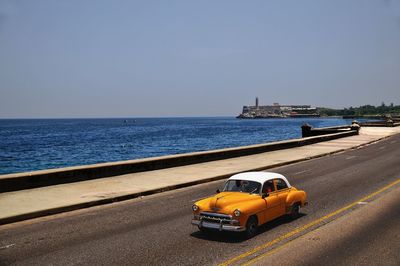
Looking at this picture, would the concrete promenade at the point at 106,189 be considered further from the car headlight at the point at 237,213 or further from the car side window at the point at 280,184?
the car headlight at the point at 237,213

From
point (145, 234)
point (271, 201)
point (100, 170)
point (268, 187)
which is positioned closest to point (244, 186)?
point (268, 187)

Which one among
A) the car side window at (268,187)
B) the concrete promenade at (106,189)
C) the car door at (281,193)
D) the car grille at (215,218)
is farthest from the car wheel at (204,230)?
the concrete promenade at (106,189)

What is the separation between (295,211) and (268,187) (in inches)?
61.6

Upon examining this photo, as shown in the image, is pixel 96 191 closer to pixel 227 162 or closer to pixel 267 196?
pixel 267 196

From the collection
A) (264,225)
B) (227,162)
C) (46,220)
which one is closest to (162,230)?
(264,225)

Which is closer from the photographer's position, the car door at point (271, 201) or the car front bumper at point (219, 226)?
the car front bumper at point (219, 226)

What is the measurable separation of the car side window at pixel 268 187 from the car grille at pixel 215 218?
5.54 ft

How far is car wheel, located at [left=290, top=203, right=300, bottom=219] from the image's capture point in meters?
12.7

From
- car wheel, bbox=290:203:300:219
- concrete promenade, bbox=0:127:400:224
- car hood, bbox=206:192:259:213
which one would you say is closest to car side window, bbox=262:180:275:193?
car hood, bbox=206:192:259:213

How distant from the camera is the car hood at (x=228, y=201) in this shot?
10.7 m

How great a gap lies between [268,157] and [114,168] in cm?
1246

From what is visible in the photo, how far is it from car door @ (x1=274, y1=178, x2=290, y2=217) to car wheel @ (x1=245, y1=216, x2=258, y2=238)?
118cm

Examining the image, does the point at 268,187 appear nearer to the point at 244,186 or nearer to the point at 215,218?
the point at 244,186

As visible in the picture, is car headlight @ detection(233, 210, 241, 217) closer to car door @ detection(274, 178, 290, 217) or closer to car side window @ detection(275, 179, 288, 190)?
car door @ detection(274, 178, 290, 217)
